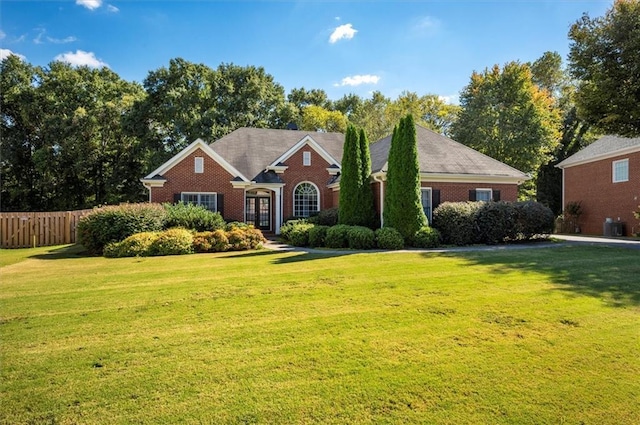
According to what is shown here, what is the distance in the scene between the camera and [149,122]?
29.5 meters

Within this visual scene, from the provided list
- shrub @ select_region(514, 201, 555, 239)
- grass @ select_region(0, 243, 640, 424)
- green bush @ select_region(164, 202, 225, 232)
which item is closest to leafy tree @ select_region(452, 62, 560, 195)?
shrub @ select_region(514, 201, 555, 239)

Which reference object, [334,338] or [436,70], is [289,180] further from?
[334,338]

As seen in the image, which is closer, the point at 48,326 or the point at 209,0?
the point at 48,326

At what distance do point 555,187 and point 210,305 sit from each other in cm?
3188

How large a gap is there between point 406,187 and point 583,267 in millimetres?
6423

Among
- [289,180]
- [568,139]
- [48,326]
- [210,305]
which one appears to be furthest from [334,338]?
[568,139]

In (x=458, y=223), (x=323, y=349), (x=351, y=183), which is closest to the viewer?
(x=323, y=349)

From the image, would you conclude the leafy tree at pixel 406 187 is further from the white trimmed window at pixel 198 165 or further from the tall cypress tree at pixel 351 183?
the white trimmed window at pixel 198 165

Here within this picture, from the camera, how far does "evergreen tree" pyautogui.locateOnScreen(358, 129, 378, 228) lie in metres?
15.7

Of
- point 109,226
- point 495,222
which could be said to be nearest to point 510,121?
point 495,222

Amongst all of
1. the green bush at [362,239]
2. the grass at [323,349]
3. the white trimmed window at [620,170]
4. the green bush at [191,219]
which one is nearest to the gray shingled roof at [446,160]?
the green bush at [362,239]

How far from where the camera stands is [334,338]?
4.42m

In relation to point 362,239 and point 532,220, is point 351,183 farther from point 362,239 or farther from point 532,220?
point 532,220

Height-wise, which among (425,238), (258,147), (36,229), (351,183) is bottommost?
(425,238)
